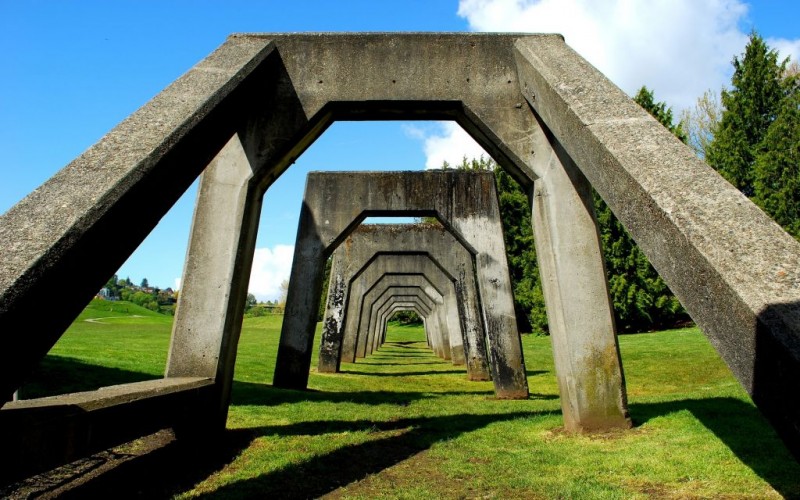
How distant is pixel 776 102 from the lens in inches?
1114

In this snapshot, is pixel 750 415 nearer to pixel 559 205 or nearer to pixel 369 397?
pixel 559 205

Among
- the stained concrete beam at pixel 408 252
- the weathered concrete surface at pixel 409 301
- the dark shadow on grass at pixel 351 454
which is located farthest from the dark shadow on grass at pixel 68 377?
the weathered concrete surface at pixel 409 301

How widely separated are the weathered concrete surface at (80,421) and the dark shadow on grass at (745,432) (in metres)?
4.64

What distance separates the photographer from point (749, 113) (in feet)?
93.4

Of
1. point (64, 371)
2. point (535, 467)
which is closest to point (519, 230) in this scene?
point (64, 371)

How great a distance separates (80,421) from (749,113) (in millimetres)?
30751

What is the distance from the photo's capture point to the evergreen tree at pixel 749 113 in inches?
1111

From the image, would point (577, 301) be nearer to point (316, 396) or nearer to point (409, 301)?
point (316, 396)

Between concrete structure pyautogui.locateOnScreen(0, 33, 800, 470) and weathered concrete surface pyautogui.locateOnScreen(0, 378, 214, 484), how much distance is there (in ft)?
1.78

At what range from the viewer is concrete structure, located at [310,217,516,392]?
1310 centimetres

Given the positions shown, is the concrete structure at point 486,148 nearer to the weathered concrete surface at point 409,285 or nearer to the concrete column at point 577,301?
the concrete column at point 577,301

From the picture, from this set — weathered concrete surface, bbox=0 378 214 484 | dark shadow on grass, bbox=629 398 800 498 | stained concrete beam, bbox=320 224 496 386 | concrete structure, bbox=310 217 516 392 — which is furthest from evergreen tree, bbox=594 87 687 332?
weathered concrete surface, bbox=0 378 214 484

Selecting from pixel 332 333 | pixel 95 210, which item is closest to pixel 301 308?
pixel 332 333

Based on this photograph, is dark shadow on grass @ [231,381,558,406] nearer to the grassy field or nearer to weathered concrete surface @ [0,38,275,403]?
the grassy field
